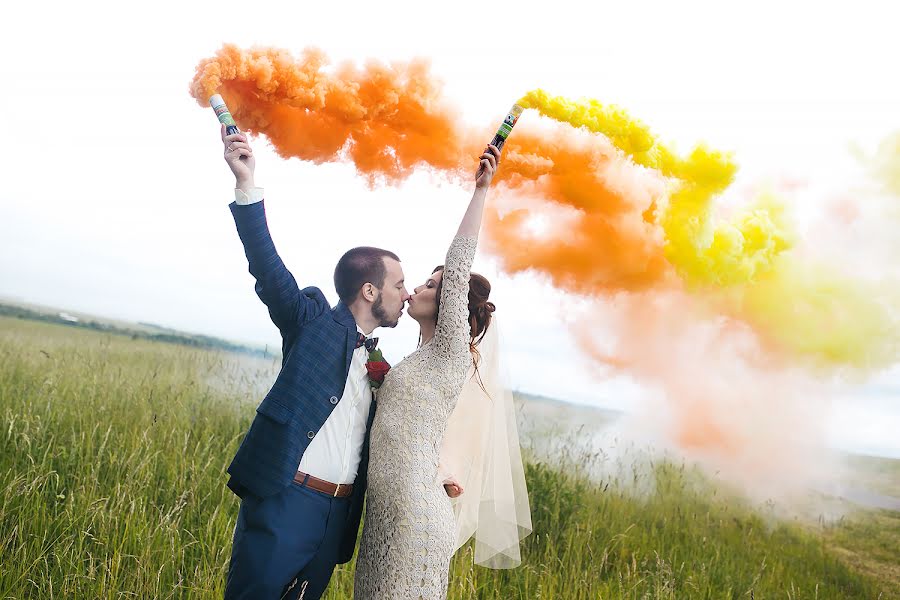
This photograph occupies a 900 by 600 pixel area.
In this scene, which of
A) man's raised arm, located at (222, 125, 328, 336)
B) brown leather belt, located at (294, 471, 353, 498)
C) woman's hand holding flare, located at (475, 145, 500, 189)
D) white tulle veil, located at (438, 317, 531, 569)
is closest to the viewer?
man's raised arm, located at (222, 125, 328, 336)

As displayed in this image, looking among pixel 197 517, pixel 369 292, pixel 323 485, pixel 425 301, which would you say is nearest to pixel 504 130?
pixel 425 301

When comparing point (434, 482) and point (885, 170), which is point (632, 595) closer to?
point (434, 482)

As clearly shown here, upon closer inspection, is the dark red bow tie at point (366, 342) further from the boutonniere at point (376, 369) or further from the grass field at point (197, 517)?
the grass field at point (197, 517)

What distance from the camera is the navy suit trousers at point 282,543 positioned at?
279cm

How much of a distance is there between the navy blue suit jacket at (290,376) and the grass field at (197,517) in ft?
5.39

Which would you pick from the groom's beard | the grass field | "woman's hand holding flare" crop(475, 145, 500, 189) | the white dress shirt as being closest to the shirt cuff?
the white dress shirt

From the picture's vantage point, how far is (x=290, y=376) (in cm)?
294

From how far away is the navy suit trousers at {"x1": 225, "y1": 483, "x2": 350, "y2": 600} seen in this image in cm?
279

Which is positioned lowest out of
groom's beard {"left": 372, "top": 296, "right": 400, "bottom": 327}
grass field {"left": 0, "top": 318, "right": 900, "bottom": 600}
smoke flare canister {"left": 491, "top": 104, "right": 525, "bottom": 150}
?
grass field {"left": 0, "top": 318, "right": 900, "bottom": 600}

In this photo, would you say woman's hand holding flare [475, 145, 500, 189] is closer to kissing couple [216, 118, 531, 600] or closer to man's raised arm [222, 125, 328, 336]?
kissing couple [216, 118, 531, 600]

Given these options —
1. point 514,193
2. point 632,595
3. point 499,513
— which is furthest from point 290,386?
point 514,193

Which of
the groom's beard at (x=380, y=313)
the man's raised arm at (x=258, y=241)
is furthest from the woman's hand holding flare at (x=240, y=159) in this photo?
the groom's beard at (x=380, y=313)

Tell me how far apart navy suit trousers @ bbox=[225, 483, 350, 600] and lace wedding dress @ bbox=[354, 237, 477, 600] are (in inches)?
9.4

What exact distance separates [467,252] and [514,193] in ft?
17.0
